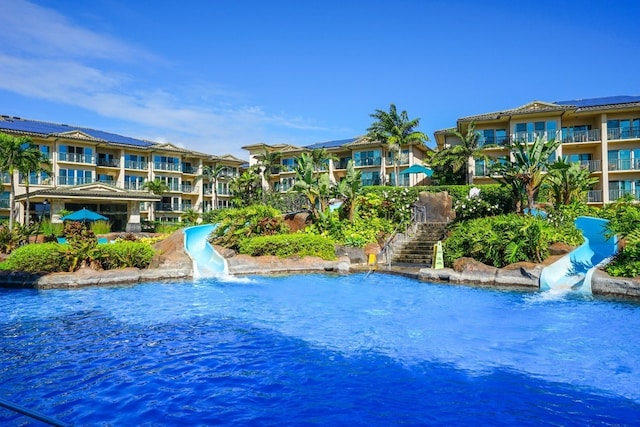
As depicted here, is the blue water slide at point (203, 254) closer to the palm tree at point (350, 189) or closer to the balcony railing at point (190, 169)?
the palm tree at point (350, 189)

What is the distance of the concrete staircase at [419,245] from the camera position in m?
20.4

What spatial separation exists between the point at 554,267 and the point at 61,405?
1411 cm

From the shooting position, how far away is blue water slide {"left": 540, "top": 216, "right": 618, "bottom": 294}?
1390 cm

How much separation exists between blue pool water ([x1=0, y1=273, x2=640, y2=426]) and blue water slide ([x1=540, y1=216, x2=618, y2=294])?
1.17m

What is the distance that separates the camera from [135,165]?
5172cm

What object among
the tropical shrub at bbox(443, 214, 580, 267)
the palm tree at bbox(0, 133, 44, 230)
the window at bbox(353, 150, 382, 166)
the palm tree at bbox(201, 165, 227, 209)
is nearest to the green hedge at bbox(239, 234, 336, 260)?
the tropical shrub at bbox(443, 214, 580, 267)

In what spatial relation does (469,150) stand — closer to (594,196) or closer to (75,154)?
(594,196)

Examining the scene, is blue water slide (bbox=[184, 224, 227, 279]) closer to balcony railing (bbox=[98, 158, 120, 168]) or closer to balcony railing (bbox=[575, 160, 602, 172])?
balcony railing (bbox=[575, 160, 602, 172])

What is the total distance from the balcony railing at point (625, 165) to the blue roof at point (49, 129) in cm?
4722

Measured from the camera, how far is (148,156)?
52938 mm

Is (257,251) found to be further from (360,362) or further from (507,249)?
(360,362)

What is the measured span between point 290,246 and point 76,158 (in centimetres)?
3674

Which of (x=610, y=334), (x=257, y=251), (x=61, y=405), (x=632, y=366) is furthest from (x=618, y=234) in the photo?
(x=61, y=405)

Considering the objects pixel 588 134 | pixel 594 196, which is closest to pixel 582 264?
pixel 594 196
